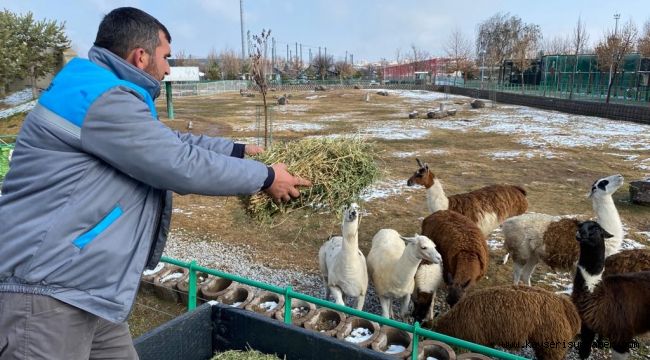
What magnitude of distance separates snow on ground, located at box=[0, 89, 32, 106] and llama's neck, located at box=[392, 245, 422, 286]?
3539cm

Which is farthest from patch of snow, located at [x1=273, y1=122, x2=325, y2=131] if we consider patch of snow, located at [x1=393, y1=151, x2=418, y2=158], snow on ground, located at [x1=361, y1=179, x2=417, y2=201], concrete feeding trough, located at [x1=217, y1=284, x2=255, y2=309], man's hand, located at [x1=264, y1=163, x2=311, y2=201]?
man's hand, located at [x1=264, y1=163, x2=311, y2=201]

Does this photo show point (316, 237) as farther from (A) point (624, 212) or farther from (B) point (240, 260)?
(A) point (624, 212)

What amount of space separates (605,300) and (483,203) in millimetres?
2930

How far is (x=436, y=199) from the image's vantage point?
7.30 meters

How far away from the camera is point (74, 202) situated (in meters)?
1.68

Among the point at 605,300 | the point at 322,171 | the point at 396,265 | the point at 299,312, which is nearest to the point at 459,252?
the point at 396,265

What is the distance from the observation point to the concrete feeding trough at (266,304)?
16.0 ft

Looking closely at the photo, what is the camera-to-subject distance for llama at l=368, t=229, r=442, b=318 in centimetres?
474

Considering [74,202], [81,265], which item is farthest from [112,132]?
[81,265]

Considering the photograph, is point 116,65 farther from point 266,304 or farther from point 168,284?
point 168,284

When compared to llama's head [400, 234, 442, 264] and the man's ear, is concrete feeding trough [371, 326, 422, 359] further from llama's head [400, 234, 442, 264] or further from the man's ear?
the man's ear

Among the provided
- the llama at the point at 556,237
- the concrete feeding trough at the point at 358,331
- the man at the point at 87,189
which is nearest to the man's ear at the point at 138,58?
the man at the point at 87,189

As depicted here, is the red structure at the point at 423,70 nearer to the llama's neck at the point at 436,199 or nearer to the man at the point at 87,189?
the llama's neck at the point at 436,199

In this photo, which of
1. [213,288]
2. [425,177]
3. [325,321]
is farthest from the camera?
[425,177]
